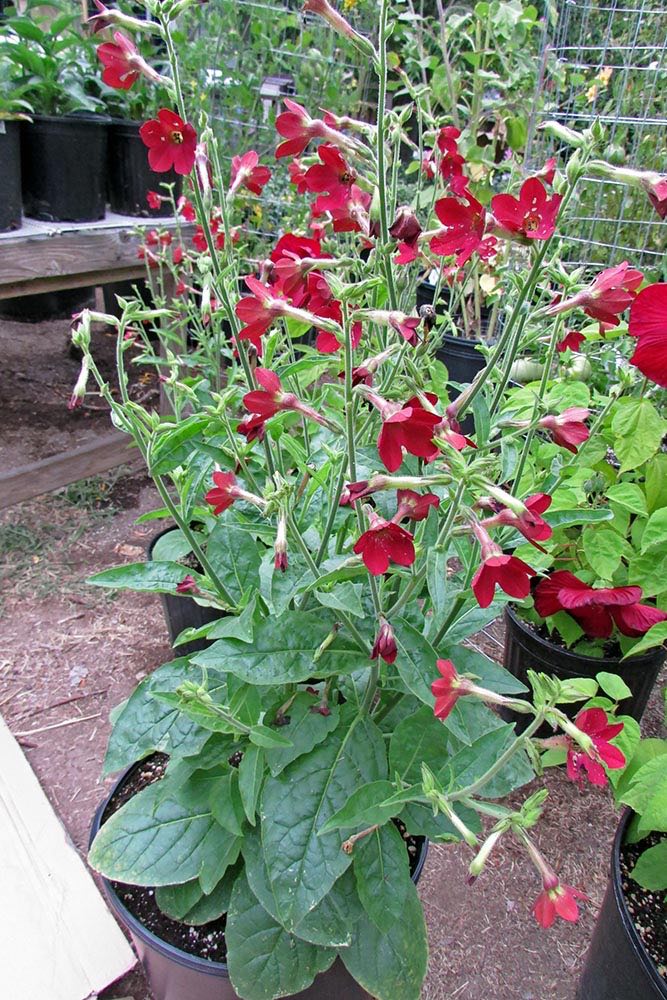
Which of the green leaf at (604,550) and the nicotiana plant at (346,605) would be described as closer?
the nicotiana plant at (346,605)

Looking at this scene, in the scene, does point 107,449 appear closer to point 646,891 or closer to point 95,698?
point 95,698

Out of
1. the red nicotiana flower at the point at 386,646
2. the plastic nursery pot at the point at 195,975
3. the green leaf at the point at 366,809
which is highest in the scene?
the red nicotiana flower at the point at 386,646

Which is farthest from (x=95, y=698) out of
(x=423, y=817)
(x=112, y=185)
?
(x=112, y=185)

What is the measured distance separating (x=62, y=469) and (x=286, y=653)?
6.56 ft

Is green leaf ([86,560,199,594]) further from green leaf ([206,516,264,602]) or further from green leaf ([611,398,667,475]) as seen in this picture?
green leaf ([611,398,667,475])

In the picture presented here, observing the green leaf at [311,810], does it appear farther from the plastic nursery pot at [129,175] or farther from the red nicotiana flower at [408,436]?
the plastic nursery pot at [129,175]

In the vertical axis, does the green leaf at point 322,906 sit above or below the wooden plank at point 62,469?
above

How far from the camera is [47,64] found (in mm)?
2520

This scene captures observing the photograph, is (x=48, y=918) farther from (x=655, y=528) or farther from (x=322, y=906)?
(x=655, y=528)

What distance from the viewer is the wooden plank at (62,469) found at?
104 inches

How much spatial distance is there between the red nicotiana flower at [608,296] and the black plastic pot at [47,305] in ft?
11.2

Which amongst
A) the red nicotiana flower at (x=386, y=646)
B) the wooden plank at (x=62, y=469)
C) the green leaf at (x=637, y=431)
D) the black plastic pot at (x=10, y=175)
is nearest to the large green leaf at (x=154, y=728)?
the red nicotiana flower at (x=386, y=646)

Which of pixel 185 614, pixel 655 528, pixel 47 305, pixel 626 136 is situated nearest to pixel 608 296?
pixel 655 528

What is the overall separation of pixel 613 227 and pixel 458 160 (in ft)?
6.82
